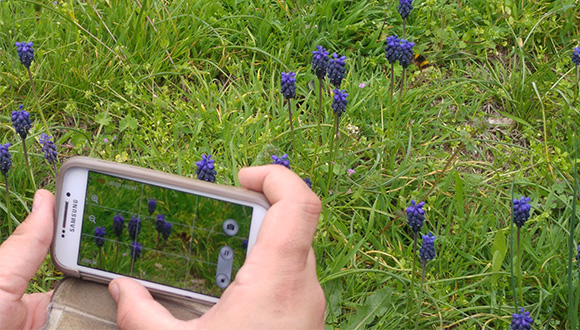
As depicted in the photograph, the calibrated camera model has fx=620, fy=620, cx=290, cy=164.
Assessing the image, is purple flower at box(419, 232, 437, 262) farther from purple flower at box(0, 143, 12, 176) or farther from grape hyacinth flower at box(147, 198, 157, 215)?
purple flower at box(0, 143, 12, 176)

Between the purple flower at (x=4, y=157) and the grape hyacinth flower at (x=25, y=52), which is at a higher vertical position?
the grape hyacinth flower at (x=25, y=52)

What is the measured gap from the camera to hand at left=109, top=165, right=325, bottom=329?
1.64 meters

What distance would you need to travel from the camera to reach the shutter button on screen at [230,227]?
1920mm

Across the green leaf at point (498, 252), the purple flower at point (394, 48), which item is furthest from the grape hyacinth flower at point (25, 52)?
the green leaf at point (498, 252)

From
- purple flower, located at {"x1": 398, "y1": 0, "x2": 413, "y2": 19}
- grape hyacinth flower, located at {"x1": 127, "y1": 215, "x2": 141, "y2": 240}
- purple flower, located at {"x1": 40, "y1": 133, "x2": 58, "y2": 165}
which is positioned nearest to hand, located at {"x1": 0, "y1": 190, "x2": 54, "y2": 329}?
grape hyacinth flower, located at {"x1": 127, "y1": 215, "x2": 141, "y2": 240}

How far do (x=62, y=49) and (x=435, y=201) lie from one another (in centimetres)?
214

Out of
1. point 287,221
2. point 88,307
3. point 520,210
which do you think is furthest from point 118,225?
point 520,210

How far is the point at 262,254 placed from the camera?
66.1 inches

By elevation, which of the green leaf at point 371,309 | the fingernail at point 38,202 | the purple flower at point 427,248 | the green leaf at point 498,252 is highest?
the fingernail at point 38,202

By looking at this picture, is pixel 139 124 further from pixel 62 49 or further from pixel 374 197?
pixel 374 197

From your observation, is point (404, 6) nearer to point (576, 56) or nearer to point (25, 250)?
point (576, 56)

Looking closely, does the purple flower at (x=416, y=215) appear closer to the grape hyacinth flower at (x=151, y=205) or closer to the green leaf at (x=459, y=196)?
the green leaf at (x=459, y=196)

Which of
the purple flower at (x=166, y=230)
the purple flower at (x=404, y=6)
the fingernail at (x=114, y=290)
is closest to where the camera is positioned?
the fingernail at (x=114, y=290)

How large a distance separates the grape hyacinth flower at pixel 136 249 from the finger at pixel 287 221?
50cm
